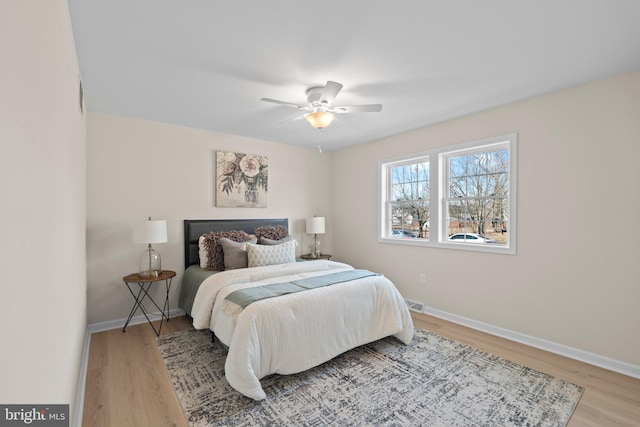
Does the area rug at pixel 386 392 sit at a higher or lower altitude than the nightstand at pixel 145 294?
lower

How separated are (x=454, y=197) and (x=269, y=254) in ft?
8.13

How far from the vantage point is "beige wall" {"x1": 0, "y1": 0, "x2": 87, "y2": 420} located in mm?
674

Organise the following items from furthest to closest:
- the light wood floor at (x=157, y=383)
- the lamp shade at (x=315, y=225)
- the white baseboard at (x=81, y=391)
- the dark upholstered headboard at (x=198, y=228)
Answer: the lamp shade at (x=315, y=225) < the dark upholstered headboard at (x=198, y=228) < the light wood floor at (x=157, y=383) < the white baseboard at (x=81, y=391)

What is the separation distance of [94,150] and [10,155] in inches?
125

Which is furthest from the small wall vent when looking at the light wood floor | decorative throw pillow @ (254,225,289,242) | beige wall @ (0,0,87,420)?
beige wall @ (0,0,87,420)

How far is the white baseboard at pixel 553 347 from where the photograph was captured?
2.48 m

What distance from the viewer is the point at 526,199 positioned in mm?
3045

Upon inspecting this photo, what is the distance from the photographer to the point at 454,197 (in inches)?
149

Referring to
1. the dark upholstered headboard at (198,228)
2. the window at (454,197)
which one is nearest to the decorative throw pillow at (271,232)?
the dark upholstered headboard at (198,228)

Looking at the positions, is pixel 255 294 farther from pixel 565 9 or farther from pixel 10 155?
pixel 565 9

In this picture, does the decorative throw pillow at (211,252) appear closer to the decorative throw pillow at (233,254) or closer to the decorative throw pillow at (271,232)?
the decorative throw pillow at (233,254)

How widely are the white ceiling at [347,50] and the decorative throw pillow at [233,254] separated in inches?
62.9

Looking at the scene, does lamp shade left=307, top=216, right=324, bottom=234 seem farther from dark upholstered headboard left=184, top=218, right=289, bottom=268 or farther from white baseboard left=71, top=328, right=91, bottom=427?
white baseboard left=71, top=328, right=91, bottom=427

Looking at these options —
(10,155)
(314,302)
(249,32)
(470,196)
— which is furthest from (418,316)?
(10,155)
